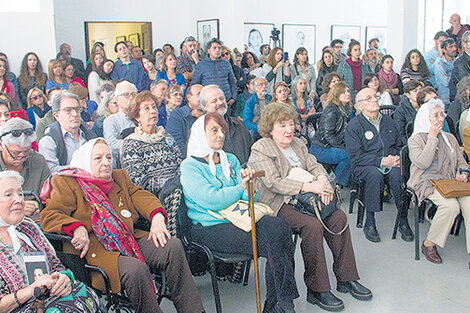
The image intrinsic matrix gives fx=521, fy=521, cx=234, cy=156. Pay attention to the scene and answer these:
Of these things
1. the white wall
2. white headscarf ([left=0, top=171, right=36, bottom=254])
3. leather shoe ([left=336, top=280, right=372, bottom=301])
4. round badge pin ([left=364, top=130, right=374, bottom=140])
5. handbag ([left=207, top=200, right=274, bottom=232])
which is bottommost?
leather shoe ([left=336, top=280, right=372, bottom=301])

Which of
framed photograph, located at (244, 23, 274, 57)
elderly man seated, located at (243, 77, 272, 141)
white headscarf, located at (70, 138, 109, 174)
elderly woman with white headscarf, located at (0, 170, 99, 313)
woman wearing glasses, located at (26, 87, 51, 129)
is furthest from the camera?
framed photograph, located at (244, 23, 274, 57)

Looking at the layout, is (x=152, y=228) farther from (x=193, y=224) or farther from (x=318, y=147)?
(x=318, y=147)

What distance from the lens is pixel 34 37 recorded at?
759cm

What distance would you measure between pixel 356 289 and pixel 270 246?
2.57 ft

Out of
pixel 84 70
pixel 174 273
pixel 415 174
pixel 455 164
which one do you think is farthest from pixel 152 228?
pixel 84 70

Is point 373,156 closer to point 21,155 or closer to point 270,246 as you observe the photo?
point 270,246

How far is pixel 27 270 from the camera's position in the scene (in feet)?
7.57

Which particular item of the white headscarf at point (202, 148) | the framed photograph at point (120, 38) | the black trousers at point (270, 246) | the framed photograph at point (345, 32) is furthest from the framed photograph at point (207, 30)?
the black trousers at point (270, 246)

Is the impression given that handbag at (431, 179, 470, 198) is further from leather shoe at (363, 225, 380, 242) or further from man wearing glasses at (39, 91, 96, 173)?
man wearing glasses at (39, 91, 96, 173)

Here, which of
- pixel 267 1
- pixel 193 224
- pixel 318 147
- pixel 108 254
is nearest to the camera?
pixel 108 254

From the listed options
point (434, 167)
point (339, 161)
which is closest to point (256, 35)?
point (339, 161)

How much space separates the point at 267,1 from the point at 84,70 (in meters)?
4.50

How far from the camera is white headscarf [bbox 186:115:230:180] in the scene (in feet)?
10.5

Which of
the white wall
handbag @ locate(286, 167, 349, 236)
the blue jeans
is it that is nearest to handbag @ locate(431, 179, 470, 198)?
handbag @ locate(286, 167, 349, 236)
